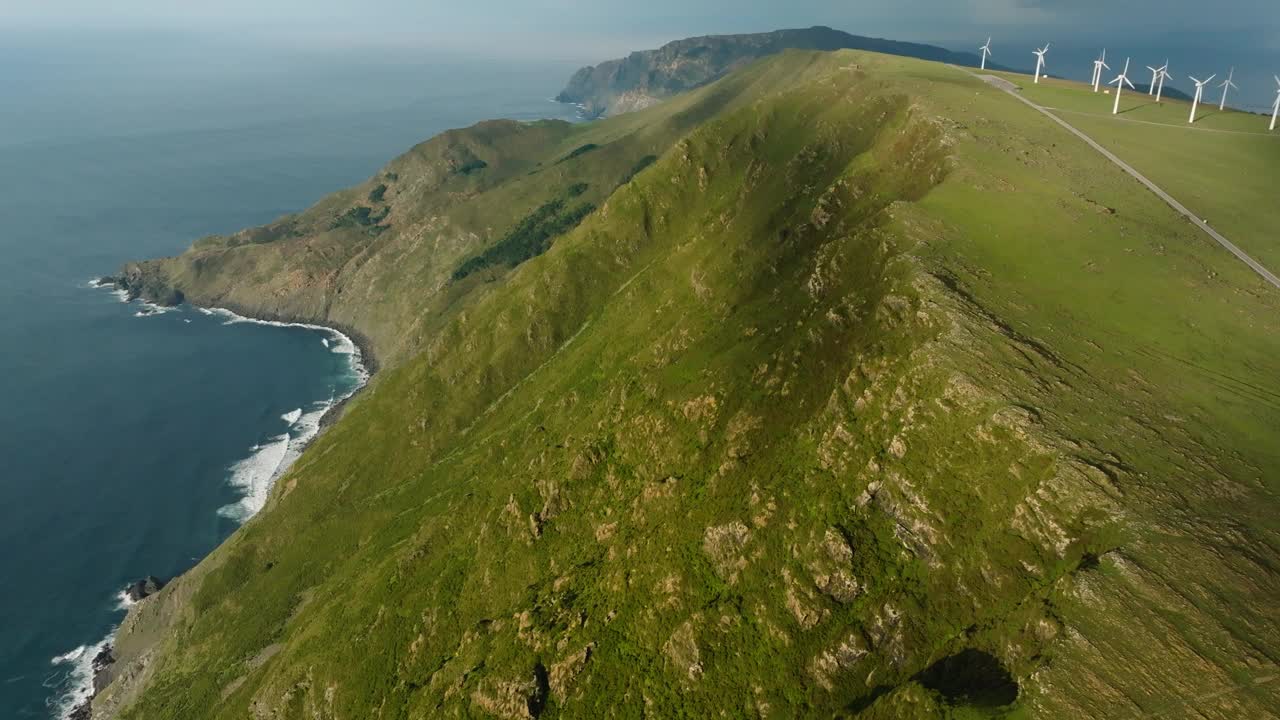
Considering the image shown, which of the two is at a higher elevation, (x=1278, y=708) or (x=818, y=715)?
(x=1278, y=708)

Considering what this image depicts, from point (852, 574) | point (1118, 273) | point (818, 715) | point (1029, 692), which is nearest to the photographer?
point (1029, 692)

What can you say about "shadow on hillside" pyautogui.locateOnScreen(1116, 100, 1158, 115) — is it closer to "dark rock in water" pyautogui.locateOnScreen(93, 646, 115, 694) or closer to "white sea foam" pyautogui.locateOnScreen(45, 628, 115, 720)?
"dark rock in water" pyautogui.locateOnScreen(93, 646, 115, 694)

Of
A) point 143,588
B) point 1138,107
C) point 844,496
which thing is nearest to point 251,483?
point 143,588

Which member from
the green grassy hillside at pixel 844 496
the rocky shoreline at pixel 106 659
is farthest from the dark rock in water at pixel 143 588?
the green grassy hillside at pixel 844 496

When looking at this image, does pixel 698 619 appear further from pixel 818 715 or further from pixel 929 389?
pixel 929 389

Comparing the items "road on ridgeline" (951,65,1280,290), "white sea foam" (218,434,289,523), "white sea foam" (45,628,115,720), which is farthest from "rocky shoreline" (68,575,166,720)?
"road on ridgeline" (951,65,1280,290)

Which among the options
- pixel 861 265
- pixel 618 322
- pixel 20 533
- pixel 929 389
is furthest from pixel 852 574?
pixel 20 533
